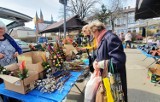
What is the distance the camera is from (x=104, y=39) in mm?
1666

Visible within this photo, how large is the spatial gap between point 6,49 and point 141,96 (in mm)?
2751

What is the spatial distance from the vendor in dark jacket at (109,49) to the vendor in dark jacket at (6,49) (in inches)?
54.6

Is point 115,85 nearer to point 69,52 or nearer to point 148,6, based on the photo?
point 69,52

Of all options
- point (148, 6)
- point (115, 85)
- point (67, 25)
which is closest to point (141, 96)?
point (115, 85)

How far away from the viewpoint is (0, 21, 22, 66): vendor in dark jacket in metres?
2.23

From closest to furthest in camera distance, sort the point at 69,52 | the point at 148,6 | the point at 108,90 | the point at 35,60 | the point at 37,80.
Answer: the point at 108,90 → the point at 37,80 → the point at 35,60 → the point at 69,52 → the point at 148,6

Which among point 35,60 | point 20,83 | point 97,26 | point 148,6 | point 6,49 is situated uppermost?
point 148,6

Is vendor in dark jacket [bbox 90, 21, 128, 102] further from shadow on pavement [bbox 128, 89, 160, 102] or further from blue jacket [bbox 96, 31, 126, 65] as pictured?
shadow on pavement [bbox 128, 89, 160, 102]

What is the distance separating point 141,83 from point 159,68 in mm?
589

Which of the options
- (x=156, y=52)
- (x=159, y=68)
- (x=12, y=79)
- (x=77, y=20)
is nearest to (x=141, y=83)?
(x=159, y=68)

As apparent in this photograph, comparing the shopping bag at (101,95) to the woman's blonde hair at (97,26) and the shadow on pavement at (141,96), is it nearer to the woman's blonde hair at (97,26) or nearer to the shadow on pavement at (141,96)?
the woman's blonde hair at (97,26)

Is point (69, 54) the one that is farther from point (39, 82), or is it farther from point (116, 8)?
point (116, 8)

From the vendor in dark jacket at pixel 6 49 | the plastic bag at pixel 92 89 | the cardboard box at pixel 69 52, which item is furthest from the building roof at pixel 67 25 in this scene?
the plastic bag at pixel 92 89

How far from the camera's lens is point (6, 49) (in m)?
2.28
